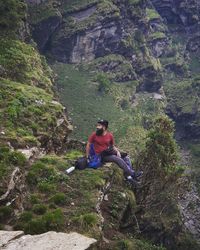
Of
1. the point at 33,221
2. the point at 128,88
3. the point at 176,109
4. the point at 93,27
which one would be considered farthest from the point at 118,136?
the point at 33,221

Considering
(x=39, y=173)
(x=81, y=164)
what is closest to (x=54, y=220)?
(x=39, y=173)

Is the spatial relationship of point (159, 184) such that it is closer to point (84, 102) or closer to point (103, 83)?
point (84, 102)

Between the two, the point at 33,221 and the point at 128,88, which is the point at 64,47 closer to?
the point at 128,88

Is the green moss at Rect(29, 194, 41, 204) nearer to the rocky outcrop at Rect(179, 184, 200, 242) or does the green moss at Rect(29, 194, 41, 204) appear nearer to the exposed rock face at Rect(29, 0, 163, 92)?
the rocky outcrop at Rect(179, 184, 200, 242)

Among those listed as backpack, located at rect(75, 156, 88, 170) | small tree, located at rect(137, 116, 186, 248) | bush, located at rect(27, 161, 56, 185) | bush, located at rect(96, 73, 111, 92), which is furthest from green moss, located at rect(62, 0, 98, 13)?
bush, located at rect(27, 161, 56, 185)

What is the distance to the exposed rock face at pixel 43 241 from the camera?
17.2 meters

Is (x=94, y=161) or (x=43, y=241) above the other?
(x=43, y=241)

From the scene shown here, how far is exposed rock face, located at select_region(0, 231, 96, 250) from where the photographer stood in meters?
17.2

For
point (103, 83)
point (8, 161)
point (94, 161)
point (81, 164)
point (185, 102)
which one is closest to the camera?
point (8, 161)

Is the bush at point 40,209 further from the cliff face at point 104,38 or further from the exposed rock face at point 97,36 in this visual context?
the exposed rock face at point 97,36

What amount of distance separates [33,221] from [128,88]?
15033cm

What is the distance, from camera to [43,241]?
17.9 meters

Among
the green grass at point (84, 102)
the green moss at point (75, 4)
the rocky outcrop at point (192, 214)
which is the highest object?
the green moss at point (75, 4)

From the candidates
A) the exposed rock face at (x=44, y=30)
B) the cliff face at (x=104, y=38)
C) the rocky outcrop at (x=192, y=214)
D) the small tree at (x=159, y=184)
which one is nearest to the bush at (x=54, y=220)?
the small tree at (x=159, y=184)
